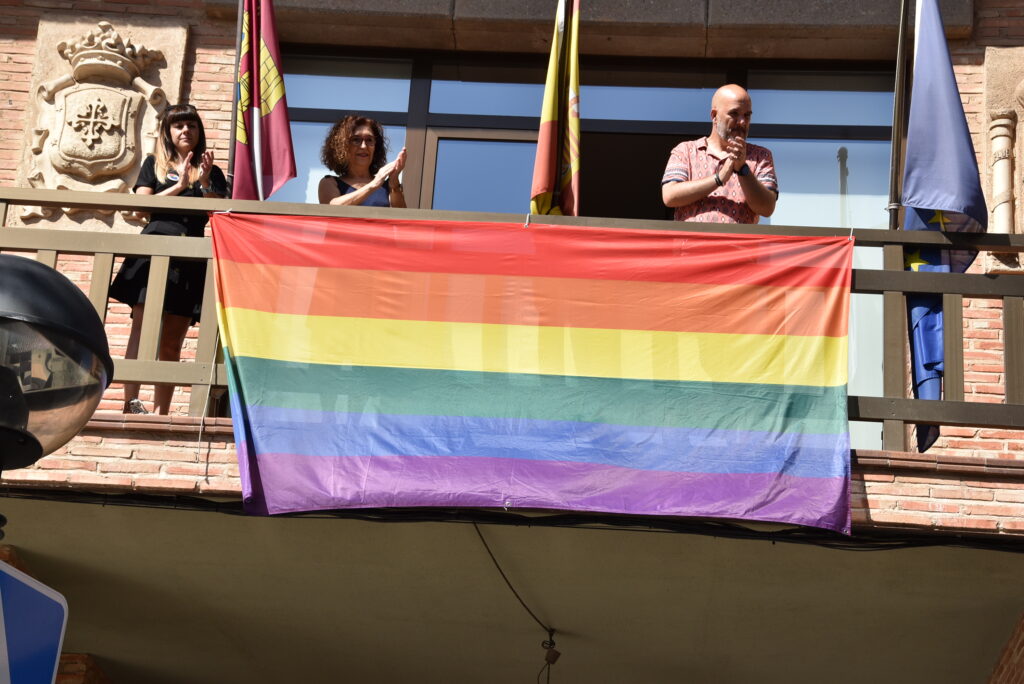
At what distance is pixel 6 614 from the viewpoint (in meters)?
3.58

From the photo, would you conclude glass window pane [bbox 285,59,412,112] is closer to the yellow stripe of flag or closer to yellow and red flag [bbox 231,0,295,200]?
yellow and red flag [bbox 231,0,295,200]

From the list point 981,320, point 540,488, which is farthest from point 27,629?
point 981,320

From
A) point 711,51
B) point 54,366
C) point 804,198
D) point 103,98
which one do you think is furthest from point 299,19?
point 54,366

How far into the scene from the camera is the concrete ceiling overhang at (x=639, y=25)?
32.1 ft

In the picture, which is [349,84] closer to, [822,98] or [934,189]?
[822,98]

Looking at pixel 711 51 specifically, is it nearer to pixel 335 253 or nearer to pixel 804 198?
pixel 804 198

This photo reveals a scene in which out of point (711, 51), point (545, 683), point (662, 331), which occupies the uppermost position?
point (711, 51)

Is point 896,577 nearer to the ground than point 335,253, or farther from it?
nearer to the ground

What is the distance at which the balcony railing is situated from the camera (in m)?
6.55

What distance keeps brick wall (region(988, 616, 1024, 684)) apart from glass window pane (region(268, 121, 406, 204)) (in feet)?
16.6

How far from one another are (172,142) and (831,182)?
14.7 ft

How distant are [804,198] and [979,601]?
Result: 3.45m

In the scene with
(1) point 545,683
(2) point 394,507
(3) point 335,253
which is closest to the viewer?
(2) point 394,507

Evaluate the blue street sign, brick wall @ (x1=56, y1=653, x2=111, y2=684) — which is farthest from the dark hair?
the blue street sign
